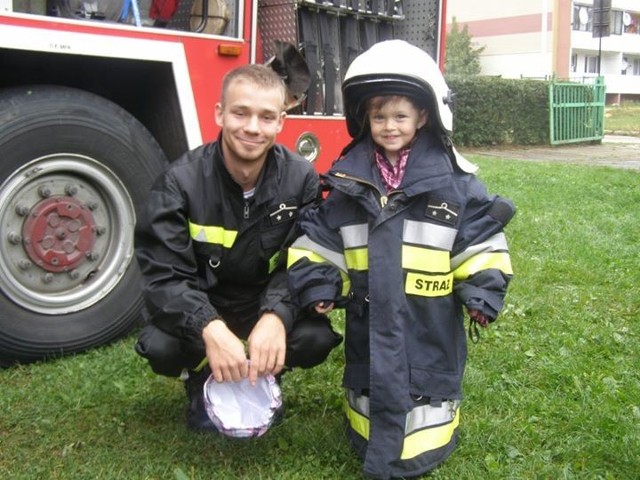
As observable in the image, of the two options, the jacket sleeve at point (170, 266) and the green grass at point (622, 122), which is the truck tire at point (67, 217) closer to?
the jacket sleeve at point (170, 266)

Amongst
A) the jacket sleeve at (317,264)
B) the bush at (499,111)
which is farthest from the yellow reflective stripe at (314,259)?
the bush at (499,111)

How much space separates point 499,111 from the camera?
16.9m

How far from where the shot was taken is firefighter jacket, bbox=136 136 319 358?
2432 mm

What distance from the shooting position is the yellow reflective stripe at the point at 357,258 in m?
2.39

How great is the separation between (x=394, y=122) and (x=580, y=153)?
1383 centimetres

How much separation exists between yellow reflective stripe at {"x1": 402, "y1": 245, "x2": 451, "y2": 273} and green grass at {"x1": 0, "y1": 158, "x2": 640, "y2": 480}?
2.11 ft

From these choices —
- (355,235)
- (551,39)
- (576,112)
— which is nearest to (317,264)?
(355,235)

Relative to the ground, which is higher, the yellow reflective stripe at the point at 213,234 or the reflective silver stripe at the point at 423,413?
the yellow reflective stripe at the point at 213,234

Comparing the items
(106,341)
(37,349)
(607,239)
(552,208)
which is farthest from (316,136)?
(552,208)

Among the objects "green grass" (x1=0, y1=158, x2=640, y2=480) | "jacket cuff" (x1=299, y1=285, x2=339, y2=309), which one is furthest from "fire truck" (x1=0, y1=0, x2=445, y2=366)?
"jacket cuff" (x1=299, y1=285, x2=339, y2=309)

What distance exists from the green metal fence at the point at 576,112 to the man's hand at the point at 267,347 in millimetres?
15745

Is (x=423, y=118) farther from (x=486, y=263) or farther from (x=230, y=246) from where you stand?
(x=230, y=246)

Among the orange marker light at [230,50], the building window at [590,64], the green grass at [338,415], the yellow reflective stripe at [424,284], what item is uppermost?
the building window at [590,64]

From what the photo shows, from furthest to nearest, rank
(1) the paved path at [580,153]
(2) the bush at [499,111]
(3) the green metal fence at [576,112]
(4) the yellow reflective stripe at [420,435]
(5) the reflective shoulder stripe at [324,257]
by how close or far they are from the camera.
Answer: (3) the green metal fence at [576,112] → (2) the bush at [499,111] → (1) the paved path at [580,153] → (5) the reflective shoulder stripe at [324,257] → (4) the yellow reflective stripe at [420,435]
